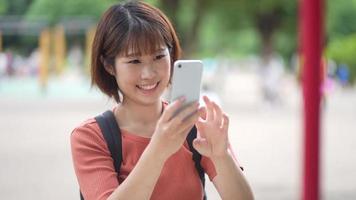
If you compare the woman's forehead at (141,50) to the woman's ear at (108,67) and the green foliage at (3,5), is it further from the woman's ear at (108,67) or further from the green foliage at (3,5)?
the green foliage at (3,5)

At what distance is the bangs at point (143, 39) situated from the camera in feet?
5.69

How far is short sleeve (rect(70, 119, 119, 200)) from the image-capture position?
1708 mm

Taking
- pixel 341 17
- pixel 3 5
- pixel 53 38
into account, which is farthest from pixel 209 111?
pixel 53 38

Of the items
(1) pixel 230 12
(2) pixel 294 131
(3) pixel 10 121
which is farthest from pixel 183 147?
(1) pixel 230 12

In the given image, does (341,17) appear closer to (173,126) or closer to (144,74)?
(144,74)

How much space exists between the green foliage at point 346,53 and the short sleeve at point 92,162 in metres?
23.6

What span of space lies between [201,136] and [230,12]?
20646mm

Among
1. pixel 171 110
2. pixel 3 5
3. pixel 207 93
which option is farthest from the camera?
pixel 3 5

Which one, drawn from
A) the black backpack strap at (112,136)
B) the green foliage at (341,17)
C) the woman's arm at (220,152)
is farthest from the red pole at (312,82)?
the green foliage at (341,17)

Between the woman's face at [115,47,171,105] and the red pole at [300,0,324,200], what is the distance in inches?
12.1

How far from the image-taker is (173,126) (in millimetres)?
1556

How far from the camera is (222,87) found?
81.6ft

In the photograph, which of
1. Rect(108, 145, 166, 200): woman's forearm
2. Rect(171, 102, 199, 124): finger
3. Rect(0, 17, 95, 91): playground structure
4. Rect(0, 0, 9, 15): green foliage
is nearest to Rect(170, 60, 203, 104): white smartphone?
Rect(171, 102, 199, 124): finger

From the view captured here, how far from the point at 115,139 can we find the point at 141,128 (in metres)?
0.08
